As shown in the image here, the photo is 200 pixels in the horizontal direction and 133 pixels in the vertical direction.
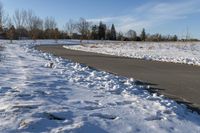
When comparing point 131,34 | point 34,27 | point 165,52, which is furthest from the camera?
point 131,34

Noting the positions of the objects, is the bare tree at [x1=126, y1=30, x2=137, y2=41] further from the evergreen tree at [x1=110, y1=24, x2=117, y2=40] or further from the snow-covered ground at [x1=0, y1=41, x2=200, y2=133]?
the snow-covered ground at [x1=0, y1=41, x2=200, y2=133]

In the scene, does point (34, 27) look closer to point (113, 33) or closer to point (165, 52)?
point (113, 33)

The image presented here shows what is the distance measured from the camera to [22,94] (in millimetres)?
8422

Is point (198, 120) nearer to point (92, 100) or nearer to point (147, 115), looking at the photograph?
point (147, 115)

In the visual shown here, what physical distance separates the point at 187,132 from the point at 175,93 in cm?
436

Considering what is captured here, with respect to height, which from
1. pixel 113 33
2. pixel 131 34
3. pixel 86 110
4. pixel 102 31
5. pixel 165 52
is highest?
pixel 86 110

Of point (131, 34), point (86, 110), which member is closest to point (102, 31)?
point (131, 34)

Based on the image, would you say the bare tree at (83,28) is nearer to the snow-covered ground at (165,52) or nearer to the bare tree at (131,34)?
the bare tree at (131,34)

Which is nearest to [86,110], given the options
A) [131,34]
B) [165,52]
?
[165,52]

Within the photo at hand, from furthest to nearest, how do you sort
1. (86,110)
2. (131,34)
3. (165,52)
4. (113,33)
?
1. (131,34)
2. (113,33)
3. (165,52)
4. (86,110)

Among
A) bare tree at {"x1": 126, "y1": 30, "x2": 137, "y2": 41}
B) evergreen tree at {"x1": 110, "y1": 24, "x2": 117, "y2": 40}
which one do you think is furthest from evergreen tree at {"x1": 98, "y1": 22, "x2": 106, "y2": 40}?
bare tree at {"x1": 126, "y1": 30, "x2": 137, "y2": 41}

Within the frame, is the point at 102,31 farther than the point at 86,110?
Yes

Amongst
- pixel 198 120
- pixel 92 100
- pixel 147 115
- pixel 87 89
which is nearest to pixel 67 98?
pixel 92 100

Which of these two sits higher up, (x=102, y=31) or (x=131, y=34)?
(x=102, y=31)
